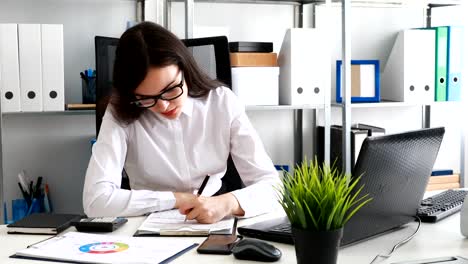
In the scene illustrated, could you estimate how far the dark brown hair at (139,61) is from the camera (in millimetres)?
1833

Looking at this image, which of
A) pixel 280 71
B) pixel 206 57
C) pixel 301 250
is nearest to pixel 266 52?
pixel 280 71

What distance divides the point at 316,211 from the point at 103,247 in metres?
0.49

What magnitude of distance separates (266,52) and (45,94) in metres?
0.99

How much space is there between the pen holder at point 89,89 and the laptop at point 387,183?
1501 millimetres

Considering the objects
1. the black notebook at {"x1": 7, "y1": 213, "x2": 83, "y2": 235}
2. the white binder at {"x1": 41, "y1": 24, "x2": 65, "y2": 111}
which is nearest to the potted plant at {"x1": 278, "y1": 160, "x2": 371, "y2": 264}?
the black notebook at {"x1": 7, "y1": 213, "x2": 83, "y2": 235}

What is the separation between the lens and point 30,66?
8.57ft

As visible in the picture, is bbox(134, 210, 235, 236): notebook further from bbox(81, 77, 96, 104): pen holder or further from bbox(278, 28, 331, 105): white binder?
bbox(278, 28, 331, 105): white binder

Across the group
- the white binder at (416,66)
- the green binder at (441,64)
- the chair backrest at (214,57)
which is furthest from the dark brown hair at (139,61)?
the green binder at (441,64)

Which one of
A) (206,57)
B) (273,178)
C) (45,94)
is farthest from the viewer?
(45,94)

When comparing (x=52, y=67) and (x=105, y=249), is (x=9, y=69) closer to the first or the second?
(x=52, y=67)

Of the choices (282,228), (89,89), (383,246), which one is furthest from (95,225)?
(89,89)

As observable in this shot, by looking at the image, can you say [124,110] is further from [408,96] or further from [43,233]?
[408,96]

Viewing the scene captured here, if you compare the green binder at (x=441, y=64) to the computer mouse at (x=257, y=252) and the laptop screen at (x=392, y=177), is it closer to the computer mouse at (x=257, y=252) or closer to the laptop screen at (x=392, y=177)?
the laptop screen at (x=392, y=177)

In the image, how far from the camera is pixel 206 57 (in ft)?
7.77
